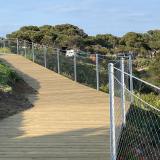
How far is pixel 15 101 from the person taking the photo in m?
17.9

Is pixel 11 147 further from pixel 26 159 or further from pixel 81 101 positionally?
pixel 81 101

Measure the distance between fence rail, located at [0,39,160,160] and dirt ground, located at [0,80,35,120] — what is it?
236 cm

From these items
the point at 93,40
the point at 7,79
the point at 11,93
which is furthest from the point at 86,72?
the point at 93,40

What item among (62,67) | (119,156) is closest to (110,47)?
(62,67)

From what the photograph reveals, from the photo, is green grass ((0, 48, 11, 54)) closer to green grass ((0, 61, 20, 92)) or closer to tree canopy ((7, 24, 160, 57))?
tree canopy ((7, 24, 160, 57))

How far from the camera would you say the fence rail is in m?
10.1

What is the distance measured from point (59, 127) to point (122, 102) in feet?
4.72

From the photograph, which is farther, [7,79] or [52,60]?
[52,60]

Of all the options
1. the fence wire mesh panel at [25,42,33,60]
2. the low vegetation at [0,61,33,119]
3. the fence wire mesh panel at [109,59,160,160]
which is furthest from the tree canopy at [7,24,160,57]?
the fence wire mesh panel at [109,59,160,160]

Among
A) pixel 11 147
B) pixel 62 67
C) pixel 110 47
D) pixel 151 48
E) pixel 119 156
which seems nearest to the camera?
pixel 119 156

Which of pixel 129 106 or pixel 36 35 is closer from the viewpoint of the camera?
pixel 129 106

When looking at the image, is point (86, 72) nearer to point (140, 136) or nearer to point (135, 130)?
point (135, 130)

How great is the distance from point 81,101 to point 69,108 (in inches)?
68.4

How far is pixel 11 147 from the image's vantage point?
11.6 m
